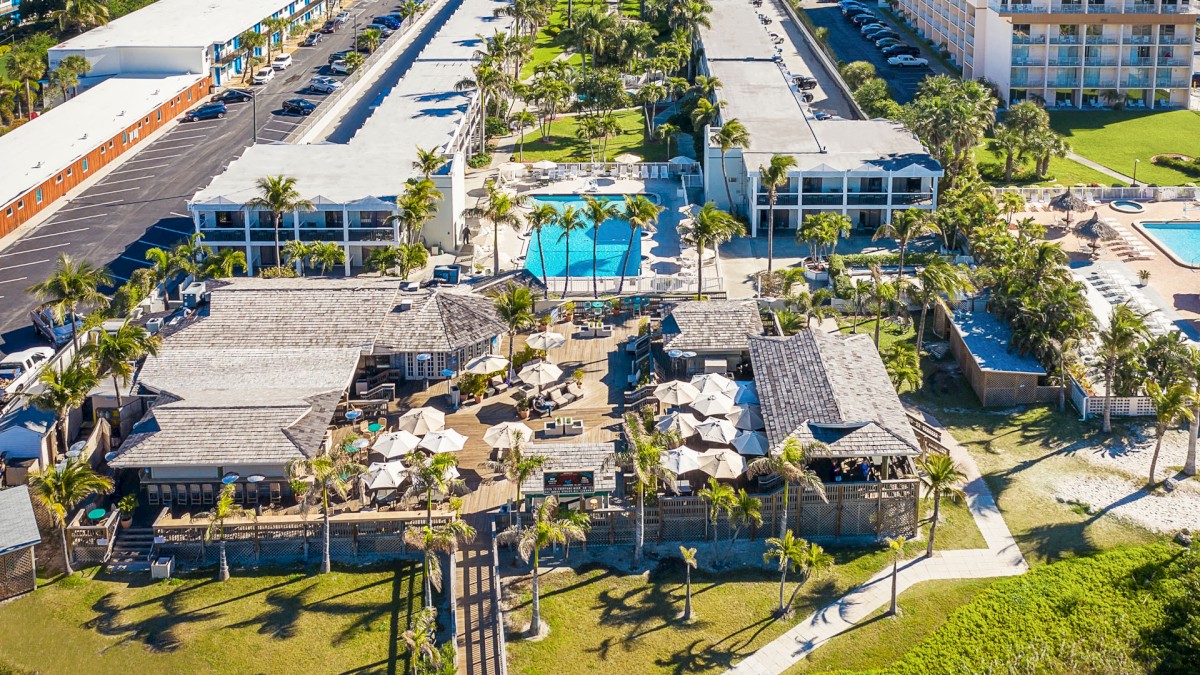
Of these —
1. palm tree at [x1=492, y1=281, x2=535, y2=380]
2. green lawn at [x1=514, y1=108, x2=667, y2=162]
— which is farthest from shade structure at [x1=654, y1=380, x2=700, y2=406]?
green lawn at [x1=514, y1=108, x2=667, y2=162]

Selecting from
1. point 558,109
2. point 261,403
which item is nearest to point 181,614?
point 261,403

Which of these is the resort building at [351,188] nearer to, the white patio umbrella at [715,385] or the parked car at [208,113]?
the parked car at [208,113]

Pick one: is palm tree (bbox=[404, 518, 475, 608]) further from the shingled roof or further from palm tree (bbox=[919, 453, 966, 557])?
palm tree (bbox=[919, 453, 966, 557])

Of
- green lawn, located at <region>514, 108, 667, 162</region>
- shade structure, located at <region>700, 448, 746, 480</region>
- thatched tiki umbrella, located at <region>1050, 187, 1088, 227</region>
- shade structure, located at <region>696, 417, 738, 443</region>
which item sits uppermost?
green lawn, located at <region>514, 108, 667, 162</region>

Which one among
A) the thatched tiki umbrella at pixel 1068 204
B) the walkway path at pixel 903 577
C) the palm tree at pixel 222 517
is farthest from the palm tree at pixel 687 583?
the thatched tiki umbrella at pixel 1068 204

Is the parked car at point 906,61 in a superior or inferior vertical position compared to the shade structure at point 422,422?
superior
